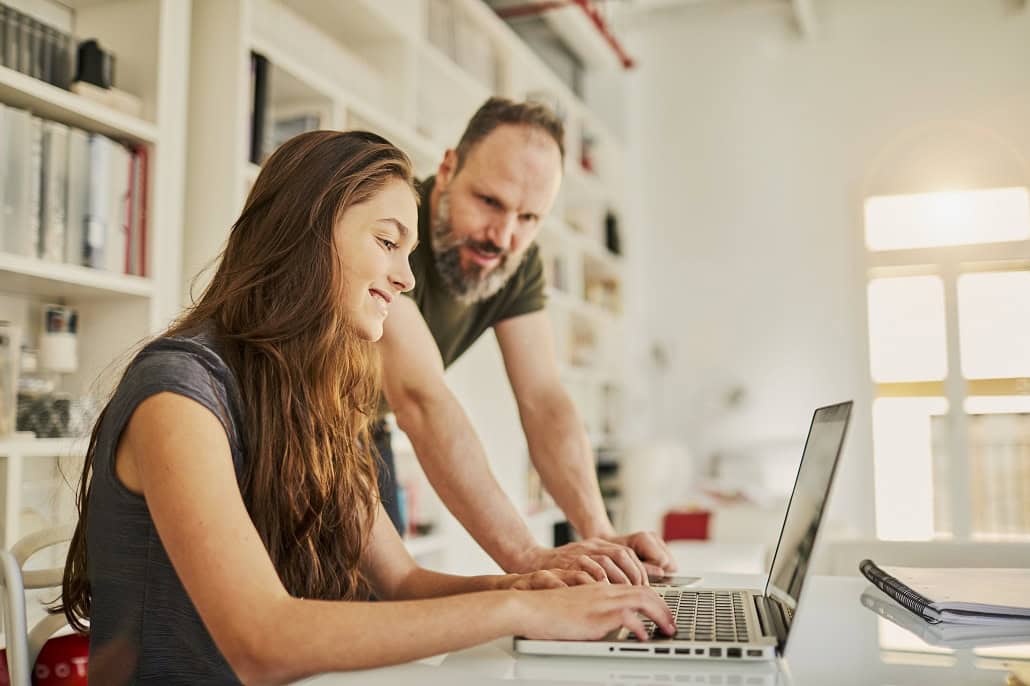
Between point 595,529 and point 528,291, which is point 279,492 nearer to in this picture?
point 595,529

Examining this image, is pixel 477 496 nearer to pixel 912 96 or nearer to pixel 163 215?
pixel 163 215

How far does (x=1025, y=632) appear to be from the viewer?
91 centimetres

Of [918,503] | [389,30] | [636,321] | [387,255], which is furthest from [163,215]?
[918,503]

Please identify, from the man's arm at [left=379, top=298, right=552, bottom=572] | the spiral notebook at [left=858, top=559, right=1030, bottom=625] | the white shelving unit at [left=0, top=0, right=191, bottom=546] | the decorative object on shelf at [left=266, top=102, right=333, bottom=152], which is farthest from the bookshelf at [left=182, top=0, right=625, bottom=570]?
the spiral notebook at [left=858, top=559, right=1030, bottom=625]

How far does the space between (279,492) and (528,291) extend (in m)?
0.99

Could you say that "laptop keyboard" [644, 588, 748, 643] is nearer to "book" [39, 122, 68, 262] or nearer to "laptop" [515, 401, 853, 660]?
"laptop" [515, 401, 853, 660]

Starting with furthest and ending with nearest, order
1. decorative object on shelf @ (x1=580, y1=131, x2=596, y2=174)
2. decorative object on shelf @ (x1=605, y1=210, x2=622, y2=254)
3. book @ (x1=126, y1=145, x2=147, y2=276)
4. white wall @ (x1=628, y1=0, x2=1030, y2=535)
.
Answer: decorative object on shelf @ (x1=605, y1=210, x2=622, y2=254)
white wall @ (x1=628, y1=0, x2=1030, y2=535)
decorative object on shelf @ (x1=580, y1=131, x2=596, y2=174)
book @ (x1=126, y1=145, x2=147, y2=276)

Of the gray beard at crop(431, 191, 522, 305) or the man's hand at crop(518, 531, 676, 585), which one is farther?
the gray beard at crop(431, 191, 522, 305)

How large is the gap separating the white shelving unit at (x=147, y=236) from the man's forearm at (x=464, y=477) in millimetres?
717

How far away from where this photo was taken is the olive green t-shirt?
1830 millimetres

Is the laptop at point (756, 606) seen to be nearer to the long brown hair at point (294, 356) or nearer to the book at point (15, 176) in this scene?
the long brown hair at point (294, 356)

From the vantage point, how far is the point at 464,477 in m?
1.39

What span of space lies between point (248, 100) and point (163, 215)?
0.43 metres

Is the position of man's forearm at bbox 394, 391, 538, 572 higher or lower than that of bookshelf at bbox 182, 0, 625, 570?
lower
